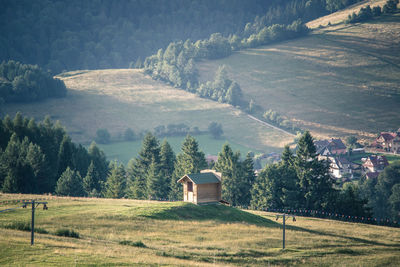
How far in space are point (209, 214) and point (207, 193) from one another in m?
4.77

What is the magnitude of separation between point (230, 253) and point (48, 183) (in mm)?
56587

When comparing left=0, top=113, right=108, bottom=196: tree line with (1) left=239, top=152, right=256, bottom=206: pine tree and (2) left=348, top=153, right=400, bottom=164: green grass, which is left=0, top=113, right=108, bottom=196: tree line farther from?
(2) left=348, top=153, right=400, bottom=164: green grass

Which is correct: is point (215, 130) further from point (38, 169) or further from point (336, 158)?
point (38, 169)

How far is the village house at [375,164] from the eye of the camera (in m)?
118

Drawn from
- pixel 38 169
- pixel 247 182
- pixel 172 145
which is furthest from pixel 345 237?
pixel 172 145

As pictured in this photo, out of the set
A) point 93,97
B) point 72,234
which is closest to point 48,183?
point 72,234

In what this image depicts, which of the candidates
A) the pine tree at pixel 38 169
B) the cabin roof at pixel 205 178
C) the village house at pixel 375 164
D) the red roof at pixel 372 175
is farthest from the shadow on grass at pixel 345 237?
the village house at pixel 375 164

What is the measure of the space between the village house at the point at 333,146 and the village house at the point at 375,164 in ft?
47.2

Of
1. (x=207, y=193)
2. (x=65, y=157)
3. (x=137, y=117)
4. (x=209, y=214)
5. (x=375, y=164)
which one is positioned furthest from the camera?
(x=137, y=117)

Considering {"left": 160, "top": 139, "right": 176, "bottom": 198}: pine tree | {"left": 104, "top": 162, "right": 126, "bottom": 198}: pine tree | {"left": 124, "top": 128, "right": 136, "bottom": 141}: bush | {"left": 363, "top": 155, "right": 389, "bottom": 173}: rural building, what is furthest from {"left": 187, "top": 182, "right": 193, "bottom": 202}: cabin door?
{"left": 124, "top": 128, "right": 136, "bottom": 141}: bush

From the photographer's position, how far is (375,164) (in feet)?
393

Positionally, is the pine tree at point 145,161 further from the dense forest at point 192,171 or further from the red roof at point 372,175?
the red roof at point 372,175

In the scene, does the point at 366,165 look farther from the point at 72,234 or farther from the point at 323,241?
the point at 72,234

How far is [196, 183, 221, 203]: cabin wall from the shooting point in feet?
195
